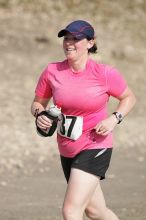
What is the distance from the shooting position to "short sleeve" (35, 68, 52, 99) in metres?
6.37

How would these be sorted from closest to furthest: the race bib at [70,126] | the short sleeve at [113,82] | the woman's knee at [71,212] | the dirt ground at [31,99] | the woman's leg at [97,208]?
the woman's knee at [71,212] → the race bib at [70,126] → the short sleeve at [113,82] → the woman's leg at [97,208] → the dirt ground at [31,99]

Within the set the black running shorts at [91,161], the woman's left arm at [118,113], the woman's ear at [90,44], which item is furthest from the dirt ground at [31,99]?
the woman's ear at [90,44]

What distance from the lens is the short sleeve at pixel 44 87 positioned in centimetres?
637

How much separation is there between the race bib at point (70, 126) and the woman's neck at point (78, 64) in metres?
0.34

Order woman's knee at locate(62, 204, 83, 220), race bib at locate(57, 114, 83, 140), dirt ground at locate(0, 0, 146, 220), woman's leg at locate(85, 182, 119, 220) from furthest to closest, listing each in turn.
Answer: dirt ground at locate(0, 0, 146, 220), woman's leg at locate(85, 182, 119, 220), race bib at locate(57, 114, 83, 140), woman's knee at locate(62, 204, 83, 220)

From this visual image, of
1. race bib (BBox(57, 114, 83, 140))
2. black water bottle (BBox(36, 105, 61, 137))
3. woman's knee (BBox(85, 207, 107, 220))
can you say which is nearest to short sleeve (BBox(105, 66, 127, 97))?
race bib (BBox(57, 114, 83, 140))

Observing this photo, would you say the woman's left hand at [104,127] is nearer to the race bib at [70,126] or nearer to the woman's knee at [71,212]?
the race bib at [70,126]

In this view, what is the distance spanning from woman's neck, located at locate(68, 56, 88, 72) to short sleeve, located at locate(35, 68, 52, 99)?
21 cm

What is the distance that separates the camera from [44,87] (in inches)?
252

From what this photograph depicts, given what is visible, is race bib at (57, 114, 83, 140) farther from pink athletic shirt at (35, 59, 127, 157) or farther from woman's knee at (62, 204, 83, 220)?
woman's knee at (62, 204, 83, 220)

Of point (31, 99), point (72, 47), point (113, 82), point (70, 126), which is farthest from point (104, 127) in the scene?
point (31, 99)

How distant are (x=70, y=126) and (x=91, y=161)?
13.0 inches

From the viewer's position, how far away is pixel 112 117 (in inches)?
247

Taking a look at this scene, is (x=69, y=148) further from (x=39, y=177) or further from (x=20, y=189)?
(x=39, y=177)
